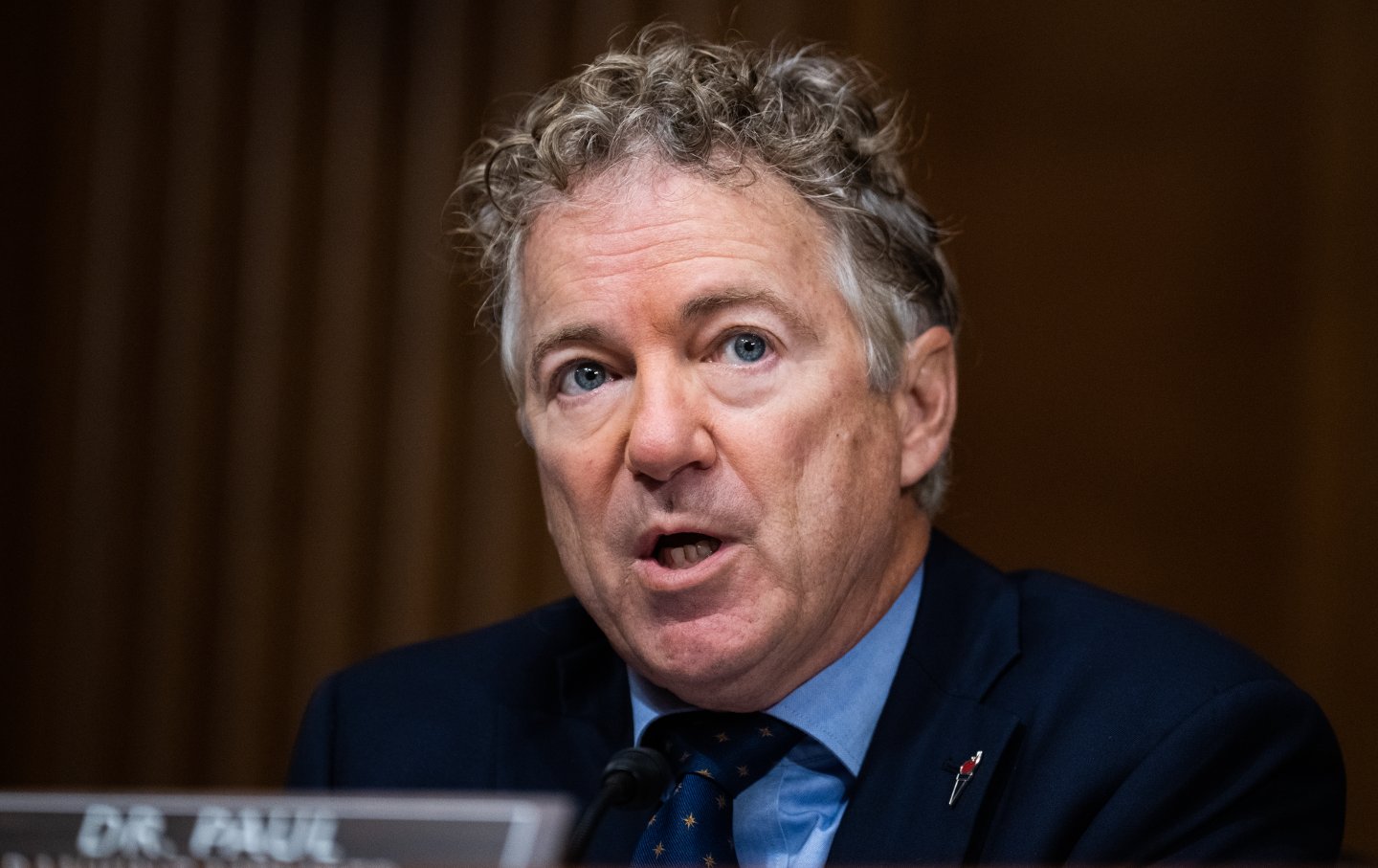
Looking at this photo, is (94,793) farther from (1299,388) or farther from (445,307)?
(1299,388)

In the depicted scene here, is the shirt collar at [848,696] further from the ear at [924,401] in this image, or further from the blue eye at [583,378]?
the blue eye at [583,378]

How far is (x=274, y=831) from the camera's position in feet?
2.91

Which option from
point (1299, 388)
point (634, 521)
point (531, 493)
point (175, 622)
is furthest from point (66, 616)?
point (1299, 388)

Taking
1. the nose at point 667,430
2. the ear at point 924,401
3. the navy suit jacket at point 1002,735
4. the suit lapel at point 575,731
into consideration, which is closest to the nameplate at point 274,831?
the nose at point 667,430

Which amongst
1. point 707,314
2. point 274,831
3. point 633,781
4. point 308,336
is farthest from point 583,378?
point 308,336

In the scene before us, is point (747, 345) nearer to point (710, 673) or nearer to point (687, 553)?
point (687, 553)

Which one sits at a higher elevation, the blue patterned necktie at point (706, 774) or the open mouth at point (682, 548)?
the open mouth at point (682, 548)

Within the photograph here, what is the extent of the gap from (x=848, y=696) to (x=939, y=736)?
128mm

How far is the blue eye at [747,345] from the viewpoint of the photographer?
63.2 inches

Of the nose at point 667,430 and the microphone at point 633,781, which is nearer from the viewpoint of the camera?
the microphone at point 633,781

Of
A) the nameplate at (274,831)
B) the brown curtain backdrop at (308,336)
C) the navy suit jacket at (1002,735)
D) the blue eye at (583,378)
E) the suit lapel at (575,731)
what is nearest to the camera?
the nameplate at (274,831)

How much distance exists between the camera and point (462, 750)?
73.8 inches

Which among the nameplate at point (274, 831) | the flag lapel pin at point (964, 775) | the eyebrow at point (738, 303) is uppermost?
the eyebrow at point (738, 303)

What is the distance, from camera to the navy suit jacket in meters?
1.45
